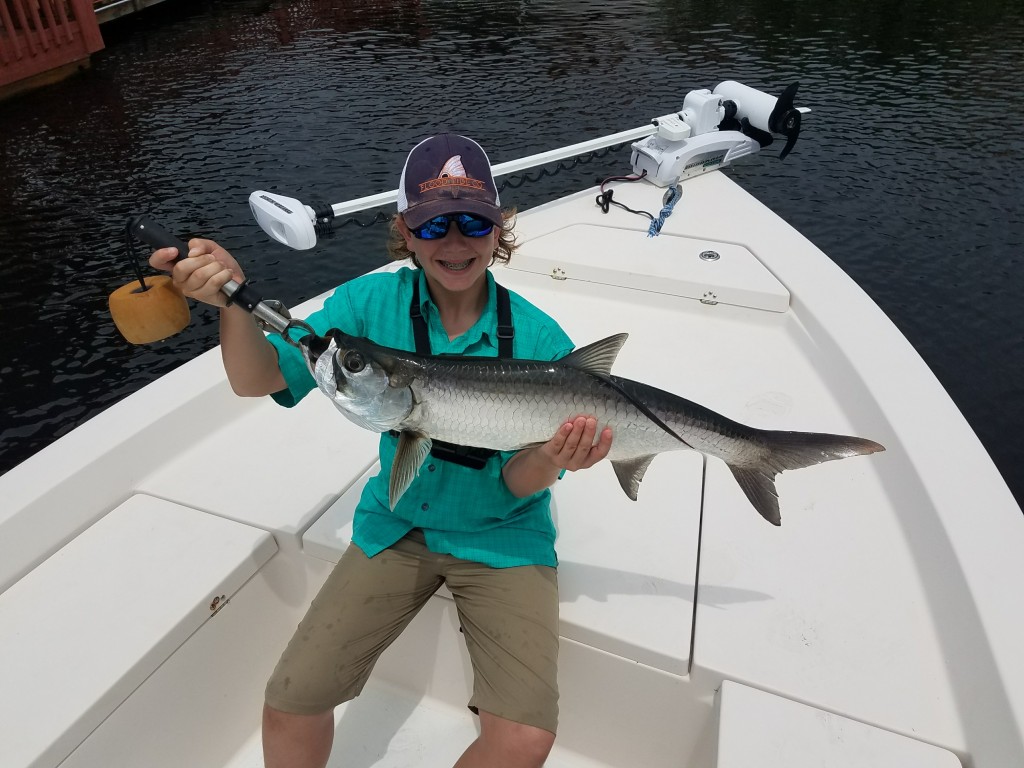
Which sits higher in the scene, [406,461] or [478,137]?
[406,461]

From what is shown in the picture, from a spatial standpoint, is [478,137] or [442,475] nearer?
[442,475]

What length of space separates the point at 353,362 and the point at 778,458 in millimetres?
1690

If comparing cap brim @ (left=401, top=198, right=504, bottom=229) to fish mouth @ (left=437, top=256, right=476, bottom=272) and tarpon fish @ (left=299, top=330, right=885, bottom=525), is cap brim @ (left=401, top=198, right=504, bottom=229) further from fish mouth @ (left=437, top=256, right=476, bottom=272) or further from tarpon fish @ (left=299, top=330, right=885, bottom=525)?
tarpon fish @ (left=299, top=330, right=885, bottom=525)

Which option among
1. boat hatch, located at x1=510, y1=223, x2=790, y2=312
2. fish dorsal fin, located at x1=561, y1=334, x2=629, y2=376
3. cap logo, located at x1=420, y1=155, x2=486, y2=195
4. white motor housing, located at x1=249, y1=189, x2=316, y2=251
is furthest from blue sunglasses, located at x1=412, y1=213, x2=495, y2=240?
boat hatch, located at x1=510, y1=223, x2=790, y2=312

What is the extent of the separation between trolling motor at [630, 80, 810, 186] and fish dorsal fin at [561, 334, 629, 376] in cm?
530

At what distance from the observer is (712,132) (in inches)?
299

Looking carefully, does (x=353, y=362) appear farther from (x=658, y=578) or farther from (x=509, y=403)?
(x=658, y=578)

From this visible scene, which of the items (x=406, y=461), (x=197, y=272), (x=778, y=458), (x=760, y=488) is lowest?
(x=760, y=488)

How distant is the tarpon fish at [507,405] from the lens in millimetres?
2369

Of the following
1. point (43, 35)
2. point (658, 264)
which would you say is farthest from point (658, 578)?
point (43, 35)

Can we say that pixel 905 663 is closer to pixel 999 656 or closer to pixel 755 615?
pixel 999 656

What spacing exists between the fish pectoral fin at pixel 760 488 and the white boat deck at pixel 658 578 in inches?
22.6

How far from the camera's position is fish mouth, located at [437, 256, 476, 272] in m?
2.65

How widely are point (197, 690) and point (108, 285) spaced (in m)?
10.3
